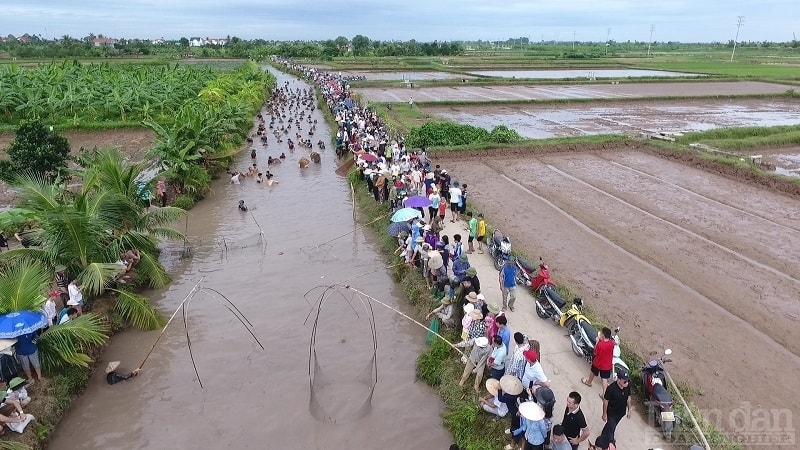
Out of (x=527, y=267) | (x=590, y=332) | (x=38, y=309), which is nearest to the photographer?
(x=38, y=309)

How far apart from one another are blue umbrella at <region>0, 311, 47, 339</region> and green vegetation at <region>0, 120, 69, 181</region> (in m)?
11.5

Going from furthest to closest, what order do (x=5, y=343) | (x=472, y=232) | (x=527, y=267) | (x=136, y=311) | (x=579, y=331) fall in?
(x=472, y=232), (x=527, y=267), (x=136, y=311), (x=579, y=331), (x=5, y=343)

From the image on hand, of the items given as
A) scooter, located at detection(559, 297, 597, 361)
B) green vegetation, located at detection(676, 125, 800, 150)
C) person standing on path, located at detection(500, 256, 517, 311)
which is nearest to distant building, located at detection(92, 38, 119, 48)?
green vegetation, located at detection(676, 125, 800, 150)

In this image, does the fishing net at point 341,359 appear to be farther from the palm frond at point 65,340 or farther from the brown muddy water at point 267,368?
the palm frond at point 65,340

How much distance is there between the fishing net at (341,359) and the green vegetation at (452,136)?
14.3 meters

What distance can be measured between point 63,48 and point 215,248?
8666 centimetres

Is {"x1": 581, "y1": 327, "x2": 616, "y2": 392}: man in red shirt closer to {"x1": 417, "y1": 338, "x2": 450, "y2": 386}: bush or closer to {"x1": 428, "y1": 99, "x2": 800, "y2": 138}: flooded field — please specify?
{"x1": 417, "y1": 338, "x2": 450, "y2": 386}: bush

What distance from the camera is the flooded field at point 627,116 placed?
31.2 metres

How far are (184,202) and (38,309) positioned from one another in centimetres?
904

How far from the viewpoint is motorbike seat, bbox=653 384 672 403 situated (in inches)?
270

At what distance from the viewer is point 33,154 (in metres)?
17.1

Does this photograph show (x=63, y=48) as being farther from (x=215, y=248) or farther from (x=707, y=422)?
(x=707, y=422)

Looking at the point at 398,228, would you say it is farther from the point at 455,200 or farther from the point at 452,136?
the point at 452,136

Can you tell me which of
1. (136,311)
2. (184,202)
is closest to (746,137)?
(184,202)
